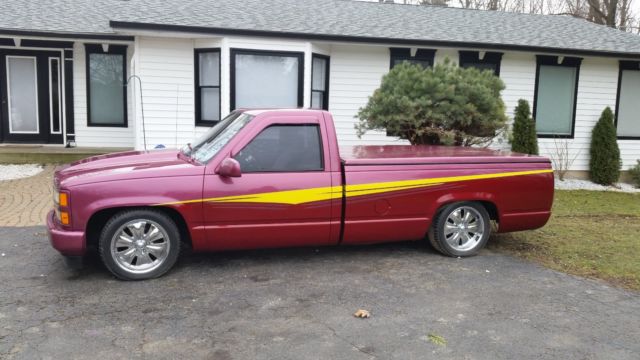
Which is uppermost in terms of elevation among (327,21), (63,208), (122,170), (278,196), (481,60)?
(327,21)

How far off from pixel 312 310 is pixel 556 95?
11.2m

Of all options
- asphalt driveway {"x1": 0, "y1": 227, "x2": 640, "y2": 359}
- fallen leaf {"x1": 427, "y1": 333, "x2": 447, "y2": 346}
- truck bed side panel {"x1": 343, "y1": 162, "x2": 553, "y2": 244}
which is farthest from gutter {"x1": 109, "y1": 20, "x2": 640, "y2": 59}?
fallen leaf {"x1": 427, "y1": 333, "x2": 447, "y2": 346}

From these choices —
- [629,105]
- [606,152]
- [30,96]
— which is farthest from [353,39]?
[30,96]

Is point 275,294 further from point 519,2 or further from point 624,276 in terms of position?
point 519,2

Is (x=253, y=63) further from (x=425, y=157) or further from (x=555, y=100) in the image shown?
(x=555, y=100)

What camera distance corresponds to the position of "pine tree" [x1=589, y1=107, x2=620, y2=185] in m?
13.5

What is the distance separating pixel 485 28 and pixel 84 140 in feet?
34.3

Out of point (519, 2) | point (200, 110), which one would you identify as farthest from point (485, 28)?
point (519, 2)

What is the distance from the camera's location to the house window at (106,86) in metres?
14.0

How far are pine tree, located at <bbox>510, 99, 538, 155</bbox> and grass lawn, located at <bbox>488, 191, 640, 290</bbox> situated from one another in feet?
8.32

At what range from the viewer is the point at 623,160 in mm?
14273

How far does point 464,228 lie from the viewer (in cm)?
644

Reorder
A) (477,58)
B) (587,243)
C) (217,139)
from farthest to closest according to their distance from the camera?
(477,58)
(587,243)
(217,139)

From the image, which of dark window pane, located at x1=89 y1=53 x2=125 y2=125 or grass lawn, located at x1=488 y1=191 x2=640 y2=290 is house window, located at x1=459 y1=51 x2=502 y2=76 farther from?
Result: dark window pane, located at x1=89 y1=53 x2=125 y2=125
